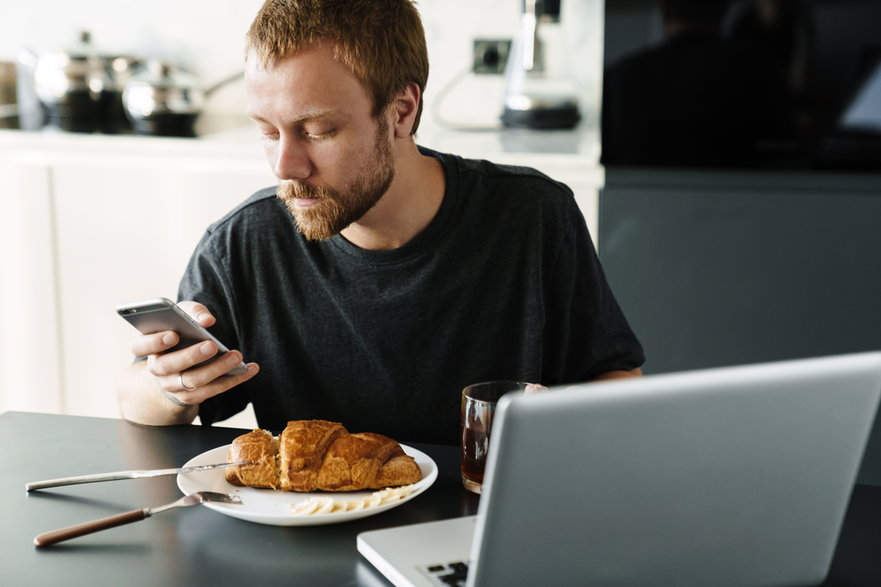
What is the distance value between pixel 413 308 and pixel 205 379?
0.35 meters

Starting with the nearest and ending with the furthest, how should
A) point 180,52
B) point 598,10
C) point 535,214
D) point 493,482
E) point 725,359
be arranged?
1. point 493,482
2. point 535,214
3. point 725,359
4. point 598,10
5. point 180,52

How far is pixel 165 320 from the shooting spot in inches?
46.2

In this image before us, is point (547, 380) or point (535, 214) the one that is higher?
point (535, 214)

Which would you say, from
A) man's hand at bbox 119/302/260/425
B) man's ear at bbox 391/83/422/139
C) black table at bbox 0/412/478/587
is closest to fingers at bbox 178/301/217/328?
man's hand at bbox 119/302/260/425

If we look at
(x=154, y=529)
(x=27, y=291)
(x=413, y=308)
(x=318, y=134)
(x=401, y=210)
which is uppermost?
(x=318, y=134)

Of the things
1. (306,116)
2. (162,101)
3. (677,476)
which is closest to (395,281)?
(306,116)

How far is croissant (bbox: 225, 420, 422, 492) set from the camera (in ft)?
3.54

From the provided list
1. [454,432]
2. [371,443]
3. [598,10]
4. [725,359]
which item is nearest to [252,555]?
[371,443]

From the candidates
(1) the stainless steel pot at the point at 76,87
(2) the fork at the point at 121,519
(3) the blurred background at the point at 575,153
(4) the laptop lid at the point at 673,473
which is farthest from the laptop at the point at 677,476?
(1) the stainless steel pot at the point at 76,87

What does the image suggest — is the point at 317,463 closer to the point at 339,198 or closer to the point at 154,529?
the point at 154,529

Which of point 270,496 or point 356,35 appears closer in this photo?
point 270,496

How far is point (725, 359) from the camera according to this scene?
2.24m

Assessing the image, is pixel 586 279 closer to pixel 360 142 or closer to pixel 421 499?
pixel 360 142

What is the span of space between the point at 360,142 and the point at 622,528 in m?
0.78
